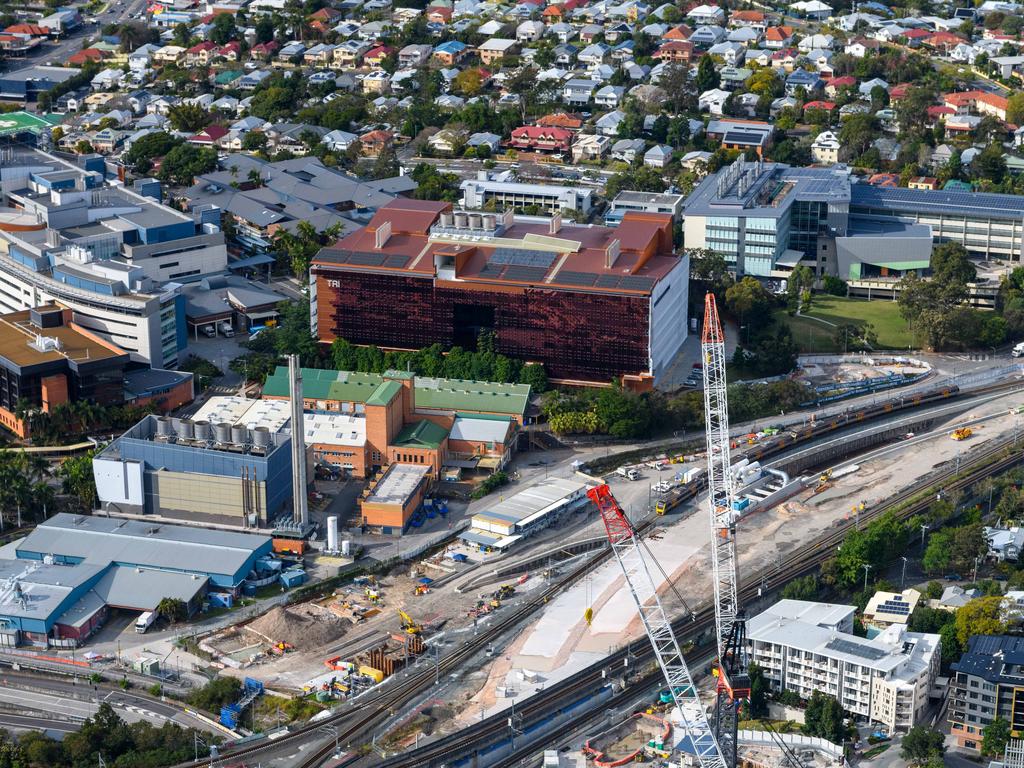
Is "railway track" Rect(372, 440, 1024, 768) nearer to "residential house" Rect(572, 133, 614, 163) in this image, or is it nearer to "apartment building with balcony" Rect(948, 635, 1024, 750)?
"apartment building with balcony" Rect(948, 635, 1024, 750)

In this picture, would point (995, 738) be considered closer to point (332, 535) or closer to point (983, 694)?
point (983, 694)

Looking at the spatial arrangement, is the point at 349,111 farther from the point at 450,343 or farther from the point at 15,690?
the point at 15,690

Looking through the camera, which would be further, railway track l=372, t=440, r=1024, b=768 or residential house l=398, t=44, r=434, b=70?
residential house l=398, t=44, r=434, b=70

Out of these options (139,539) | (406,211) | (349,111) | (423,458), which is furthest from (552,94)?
(139,539)

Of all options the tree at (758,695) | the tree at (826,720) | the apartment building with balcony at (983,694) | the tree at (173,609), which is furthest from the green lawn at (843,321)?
the tree at (173,609)

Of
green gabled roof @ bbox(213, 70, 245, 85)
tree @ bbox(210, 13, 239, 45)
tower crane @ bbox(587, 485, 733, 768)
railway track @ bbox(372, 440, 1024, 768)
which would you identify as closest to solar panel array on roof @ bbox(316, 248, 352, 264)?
tower crane @ bbox(587, 485, 733, 768)

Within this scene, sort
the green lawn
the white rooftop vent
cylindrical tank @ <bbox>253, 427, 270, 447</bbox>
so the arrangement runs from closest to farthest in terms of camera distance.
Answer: cylindrical tank @ <bbox>253, 427, 270, 447</bbox>, the white rooftop vent, the green lawn

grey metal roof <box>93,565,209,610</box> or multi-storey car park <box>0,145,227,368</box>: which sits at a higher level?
multi-storey car park <box>0,145,227,368</box>
